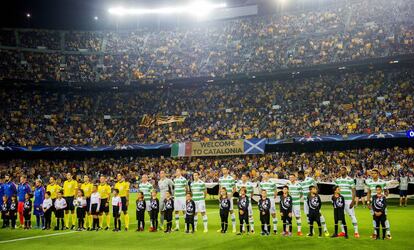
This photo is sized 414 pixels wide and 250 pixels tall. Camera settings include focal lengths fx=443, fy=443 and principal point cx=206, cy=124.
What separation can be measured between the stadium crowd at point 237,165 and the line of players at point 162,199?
11.8 metres

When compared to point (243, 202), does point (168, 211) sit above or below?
below

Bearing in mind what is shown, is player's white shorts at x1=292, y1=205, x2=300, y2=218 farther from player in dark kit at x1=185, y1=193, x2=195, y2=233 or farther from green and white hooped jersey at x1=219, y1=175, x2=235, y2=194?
player in dark kit at x1=185, y1=193, x2=195, y2=233

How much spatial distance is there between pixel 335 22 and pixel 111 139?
29.1 m

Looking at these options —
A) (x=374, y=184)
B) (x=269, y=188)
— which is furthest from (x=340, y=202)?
(x=269, y=188)

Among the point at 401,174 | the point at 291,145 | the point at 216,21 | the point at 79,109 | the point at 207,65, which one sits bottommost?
the point at 401,174

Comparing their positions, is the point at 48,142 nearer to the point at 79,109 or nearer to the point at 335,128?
the point at 79,109

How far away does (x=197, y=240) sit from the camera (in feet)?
53.2

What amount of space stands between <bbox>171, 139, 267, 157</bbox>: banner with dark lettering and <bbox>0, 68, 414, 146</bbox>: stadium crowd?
1353 millimetres

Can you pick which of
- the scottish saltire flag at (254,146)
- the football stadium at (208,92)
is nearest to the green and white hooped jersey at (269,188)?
the football stadium at (208,92)

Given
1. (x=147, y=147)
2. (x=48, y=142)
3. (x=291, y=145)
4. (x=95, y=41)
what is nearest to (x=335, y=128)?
(x=291, y=145)

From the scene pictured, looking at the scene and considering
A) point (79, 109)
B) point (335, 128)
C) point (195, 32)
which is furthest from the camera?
point (195, 32)

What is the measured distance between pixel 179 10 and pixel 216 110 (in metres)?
19.4

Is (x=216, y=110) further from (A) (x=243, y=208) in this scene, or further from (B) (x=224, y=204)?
(A) (x=243, y=208)

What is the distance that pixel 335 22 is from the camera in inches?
2019
